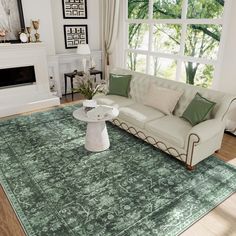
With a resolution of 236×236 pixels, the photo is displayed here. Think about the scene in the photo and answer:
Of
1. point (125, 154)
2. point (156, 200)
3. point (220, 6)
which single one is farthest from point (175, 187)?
point (220, 6)

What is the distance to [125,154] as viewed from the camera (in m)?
3.32

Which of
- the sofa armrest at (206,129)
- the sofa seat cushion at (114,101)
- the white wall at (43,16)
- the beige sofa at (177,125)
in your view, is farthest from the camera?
the white wall at (43,16)

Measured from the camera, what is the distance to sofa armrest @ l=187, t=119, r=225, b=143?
Answer: 8.97ft

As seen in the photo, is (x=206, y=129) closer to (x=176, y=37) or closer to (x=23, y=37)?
(x=176, y=37)

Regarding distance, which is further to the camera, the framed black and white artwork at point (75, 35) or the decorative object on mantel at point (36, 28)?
the framed black and white artwork at point (75, 35)

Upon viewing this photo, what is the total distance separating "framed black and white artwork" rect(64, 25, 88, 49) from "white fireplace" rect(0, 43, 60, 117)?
864 mm

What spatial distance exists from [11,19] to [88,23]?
1950mm

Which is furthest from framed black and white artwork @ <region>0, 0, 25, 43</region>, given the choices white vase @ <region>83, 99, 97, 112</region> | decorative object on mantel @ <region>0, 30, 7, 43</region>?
white vase @ <region>83, 99, 97, 112</region>

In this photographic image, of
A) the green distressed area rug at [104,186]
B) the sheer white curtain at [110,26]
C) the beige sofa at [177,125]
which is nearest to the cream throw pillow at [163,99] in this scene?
Result: the beige sofa at [177,125]

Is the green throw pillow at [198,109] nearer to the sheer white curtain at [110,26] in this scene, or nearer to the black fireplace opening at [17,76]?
the sheer white curtain at [110,26]

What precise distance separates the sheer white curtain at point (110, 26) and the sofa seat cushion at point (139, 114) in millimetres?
2758

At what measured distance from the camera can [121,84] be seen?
4367mm

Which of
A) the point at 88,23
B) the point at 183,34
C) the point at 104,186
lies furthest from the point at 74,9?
the point at 104,186

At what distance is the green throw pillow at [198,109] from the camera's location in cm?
302
